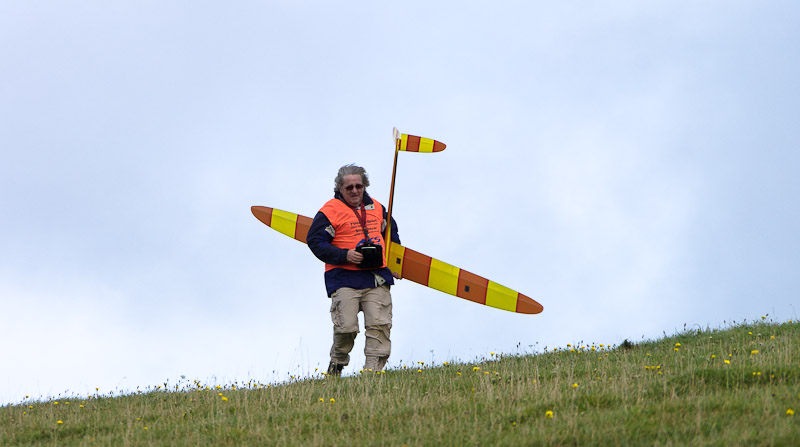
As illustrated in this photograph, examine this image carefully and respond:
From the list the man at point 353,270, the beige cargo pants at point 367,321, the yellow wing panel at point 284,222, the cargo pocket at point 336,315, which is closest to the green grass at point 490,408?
the beige cargo pants at point 367,321

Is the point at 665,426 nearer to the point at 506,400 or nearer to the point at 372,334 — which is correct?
the point at 506,400

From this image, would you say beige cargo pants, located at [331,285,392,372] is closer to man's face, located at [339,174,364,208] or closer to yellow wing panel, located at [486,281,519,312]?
man's face, located at [339,174,364,208]

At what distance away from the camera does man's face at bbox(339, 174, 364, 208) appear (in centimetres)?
1068

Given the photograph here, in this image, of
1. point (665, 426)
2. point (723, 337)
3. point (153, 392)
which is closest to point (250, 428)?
point (665, 426)

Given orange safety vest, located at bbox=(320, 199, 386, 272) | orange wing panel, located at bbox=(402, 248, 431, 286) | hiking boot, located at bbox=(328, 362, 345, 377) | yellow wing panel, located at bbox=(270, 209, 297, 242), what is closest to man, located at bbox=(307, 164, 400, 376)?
orange safety vest, located at bbox=(320, 199, 386, 272)

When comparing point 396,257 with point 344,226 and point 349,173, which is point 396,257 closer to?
point 344,226

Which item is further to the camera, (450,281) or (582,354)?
(450,281)

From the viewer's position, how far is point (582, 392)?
25.1 ft

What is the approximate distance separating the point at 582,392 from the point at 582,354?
3.87 meters

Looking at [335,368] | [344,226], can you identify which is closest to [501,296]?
[335,368]

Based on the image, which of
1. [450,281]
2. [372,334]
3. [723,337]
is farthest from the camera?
[450,281]

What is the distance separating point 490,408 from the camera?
7.34 meters

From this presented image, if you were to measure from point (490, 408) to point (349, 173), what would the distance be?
444 cm

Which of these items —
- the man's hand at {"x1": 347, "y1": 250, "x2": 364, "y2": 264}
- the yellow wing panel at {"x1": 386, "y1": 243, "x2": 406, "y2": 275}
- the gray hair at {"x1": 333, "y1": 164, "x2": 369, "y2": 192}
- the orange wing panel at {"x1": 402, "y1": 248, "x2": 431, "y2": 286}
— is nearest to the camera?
the man's hand at {"x1": 347, "y1": 250, "x2": 364, "y2": 264}
